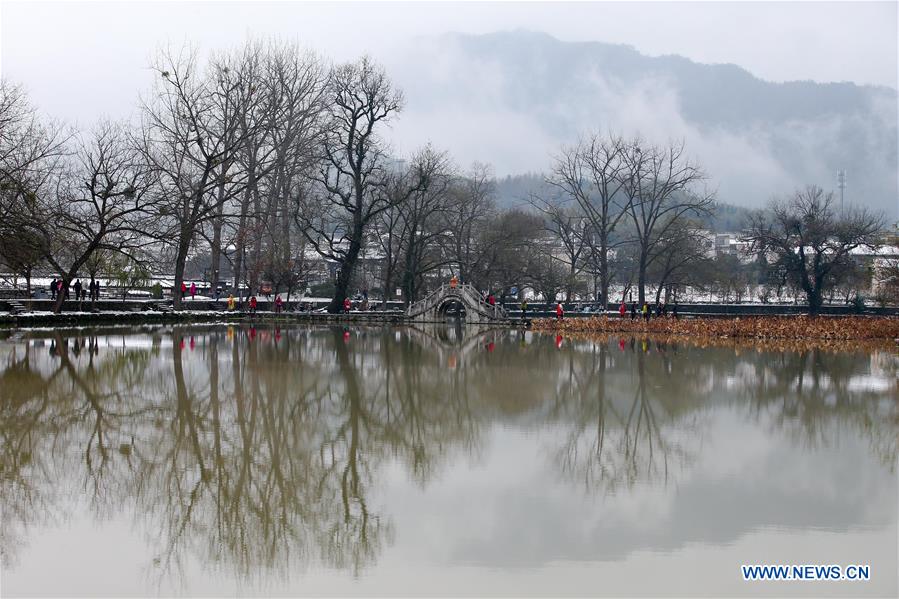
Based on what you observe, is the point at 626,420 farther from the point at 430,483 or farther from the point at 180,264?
the point at 180,264

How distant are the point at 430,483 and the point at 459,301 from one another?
4469 cm

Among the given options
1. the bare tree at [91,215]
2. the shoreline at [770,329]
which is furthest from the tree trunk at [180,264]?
the shoreline at [770,329]

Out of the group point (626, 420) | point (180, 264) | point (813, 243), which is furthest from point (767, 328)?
point (626, 420)

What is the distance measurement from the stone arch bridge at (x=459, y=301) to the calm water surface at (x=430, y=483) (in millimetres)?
32368

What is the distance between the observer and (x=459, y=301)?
56.4m

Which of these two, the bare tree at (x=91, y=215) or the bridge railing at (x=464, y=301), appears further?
the bridge railing at (x=464, y=301)

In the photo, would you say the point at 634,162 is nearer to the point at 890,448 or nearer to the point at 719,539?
the point at 890,448

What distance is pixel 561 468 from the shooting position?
505 inches

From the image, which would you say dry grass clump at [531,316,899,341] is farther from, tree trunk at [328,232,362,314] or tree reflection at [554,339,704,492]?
tree reflection at [554,339,704,492]

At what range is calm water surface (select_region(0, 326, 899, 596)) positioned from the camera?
8586 mm

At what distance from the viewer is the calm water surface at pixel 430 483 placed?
338 inches

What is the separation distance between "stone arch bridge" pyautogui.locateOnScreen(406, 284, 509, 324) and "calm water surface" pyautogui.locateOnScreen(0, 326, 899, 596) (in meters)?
32.4

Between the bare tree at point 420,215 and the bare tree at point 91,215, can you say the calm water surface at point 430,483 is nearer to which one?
the bare tree at point 91,215

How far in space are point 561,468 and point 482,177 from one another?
68599mm
